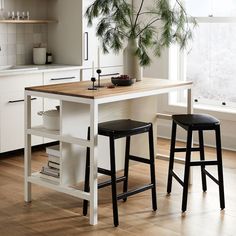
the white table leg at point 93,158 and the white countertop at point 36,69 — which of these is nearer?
the white table leg at point 93,158

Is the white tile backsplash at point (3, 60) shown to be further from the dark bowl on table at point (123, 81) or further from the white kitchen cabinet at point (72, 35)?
the dark bowl on table at point (123, 81)

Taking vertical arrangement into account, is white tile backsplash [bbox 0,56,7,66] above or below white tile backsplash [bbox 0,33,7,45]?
below

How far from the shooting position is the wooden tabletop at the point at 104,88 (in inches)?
149

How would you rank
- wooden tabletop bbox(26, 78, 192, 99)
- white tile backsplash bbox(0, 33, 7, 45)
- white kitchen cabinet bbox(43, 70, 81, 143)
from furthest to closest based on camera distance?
white tile backsplash bbox(0, 33, 7, 45) < white kitchen cabinet bbox(43, 70, 81, 143) < wooden tabletop bbox(26, 78, 192, 99)

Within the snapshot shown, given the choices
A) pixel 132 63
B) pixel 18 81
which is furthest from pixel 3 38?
pixel 132 63

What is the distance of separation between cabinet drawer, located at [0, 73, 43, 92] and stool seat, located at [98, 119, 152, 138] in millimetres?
1728

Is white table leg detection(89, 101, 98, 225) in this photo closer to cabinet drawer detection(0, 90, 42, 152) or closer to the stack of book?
the stack of book

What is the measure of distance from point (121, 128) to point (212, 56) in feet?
9.19

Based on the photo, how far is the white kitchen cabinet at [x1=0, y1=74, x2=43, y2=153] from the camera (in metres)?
5.36

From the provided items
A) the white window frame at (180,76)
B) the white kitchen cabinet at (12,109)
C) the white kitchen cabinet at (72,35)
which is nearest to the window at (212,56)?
the white window frame at (180,76)

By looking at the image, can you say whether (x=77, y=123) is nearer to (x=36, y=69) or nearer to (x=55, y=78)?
(x=36, y=69)

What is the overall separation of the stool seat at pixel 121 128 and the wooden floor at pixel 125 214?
0.61 metres

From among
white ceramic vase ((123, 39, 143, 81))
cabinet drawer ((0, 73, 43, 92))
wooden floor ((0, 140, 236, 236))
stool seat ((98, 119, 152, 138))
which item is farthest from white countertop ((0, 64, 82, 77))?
stool seat ((98, 119, 152, 138))

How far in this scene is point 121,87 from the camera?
4152 millimetres
